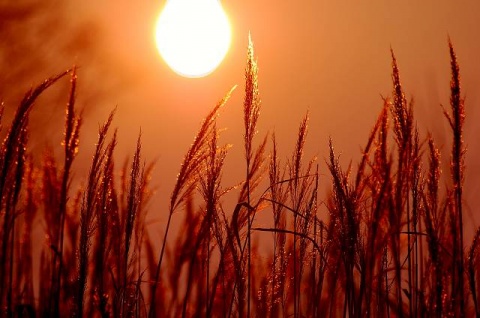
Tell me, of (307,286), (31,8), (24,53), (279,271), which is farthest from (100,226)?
(31,8)

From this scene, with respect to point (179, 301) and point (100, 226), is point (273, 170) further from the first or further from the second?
point (100, 226)

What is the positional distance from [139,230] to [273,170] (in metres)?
0.59

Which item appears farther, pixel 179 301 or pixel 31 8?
pixel 31 8

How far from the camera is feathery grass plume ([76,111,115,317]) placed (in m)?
1.94

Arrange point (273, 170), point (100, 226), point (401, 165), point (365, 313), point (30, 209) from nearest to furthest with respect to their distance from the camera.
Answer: point (401, 165) < point (100, 226) < point (365, 313) < point (30, 209) < point (273, 170)

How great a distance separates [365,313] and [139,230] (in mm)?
935

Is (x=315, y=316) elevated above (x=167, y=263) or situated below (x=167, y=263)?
below

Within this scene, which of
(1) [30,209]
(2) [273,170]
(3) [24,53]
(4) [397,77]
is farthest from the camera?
(3) [24,53]

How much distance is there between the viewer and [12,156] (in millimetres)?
1861

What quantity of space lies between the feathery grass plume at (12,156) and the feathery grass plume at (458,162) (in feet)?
3.64

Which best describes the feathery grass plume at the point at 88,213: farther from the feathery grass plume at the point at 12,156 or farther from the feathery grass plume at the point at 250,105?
the feathery grass plume at the point at 250,105

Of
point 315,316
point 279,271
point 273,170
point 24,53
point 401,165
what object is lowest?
point 315,316

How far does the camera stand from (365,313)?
2.29 metres

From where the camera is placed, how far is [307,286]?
9.78ft
